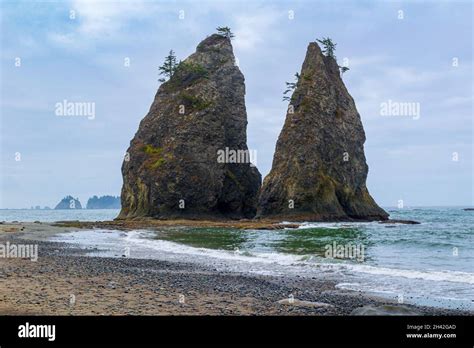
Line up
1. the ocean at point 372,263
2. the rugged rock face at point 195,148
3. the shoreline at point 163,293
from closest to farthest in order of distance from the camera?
the shoreline at point 163,293 < the ocean at point 372,263 < the rugged rock face at point 195,148

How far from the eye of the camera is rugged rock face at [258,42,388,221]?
266ft

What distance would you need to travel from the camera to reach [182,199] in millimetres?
86625

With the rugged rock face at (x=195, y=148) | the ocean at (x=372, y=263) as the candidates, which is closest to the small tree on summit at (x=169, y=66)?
the rugged rock face at (x=195, y=148)

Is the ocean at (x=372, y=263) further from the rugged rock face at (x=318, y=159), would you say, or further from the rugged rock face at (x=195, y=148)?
the rugged rock face at (x=195, y=148)

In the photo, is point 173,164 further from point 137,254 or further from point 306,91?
point 137,254

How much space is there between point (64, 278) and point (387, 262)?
54.2 feet

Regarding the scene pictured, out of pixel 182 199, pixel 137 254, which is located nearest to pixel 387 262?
pixel 137 254

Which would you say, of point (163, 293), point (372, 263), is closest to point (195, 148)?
point (372, 263)

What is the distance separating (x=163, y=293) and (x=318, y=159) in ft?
234

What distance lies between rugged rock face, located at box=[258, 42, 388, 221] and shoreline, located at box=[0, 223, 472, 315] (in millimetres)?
61039

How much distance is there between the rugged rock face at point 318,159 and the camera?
266ft

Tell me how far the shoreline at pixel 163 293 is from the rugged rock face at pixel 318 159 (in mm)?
61039

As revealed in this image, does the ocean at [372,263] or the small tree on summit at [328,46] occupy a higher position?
the small tree on summit at [328,46]

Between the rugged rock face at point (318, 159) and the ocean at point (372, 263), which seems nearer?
the ocean at point (372, 263)
